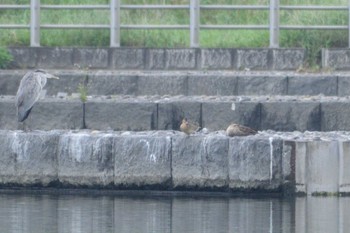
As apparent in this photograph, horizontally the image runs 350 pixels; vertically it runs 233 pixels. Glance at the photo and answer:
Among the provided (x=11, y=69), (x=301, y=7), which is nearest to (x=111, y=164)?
(x=11, y=69)

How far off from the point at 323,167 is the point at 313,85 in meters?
4.73

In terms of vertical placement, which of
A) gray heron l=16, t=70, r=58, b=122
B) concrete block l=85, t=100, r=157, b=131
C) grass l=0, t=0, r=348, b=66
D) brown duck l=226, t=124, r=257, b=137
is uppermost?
grass l=0, t=0, r=348, b=66

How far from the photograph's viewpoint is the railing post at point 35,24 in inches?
754

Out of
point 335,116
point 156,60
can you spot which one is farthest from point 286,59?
point 335,116

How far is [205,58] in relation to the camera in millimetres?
18328

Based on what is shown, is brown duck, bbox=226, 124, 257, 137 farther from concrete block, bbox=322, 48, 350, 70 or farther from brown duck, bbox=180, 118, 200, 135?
concrete block, bbox=322, 48, 350, 70

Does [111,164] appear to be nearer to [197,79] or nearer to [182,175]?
[182,175]

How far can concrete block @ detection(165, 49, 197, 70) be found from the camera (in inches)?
722

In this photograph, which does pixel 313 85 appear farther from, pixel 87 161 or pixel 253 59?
pixel 87 161

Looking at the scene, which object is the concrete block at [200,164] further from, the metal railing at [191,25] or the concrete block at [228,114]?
the metal railing at [191,25]

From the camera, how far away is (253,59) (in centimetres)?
1827

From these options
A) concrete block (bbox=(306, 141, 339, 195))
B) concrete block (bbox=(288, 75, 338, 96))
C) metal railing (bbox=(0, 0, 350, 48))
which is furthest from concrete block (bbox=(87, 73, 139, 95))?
concrete block (bbox=(306, 141, 339, 195))

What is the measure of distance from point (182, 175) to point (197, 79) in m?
4.74

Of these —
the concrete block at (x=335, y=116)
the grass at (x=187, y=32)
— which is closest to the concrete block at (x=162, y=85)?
the grass at (x=187, y=32)
